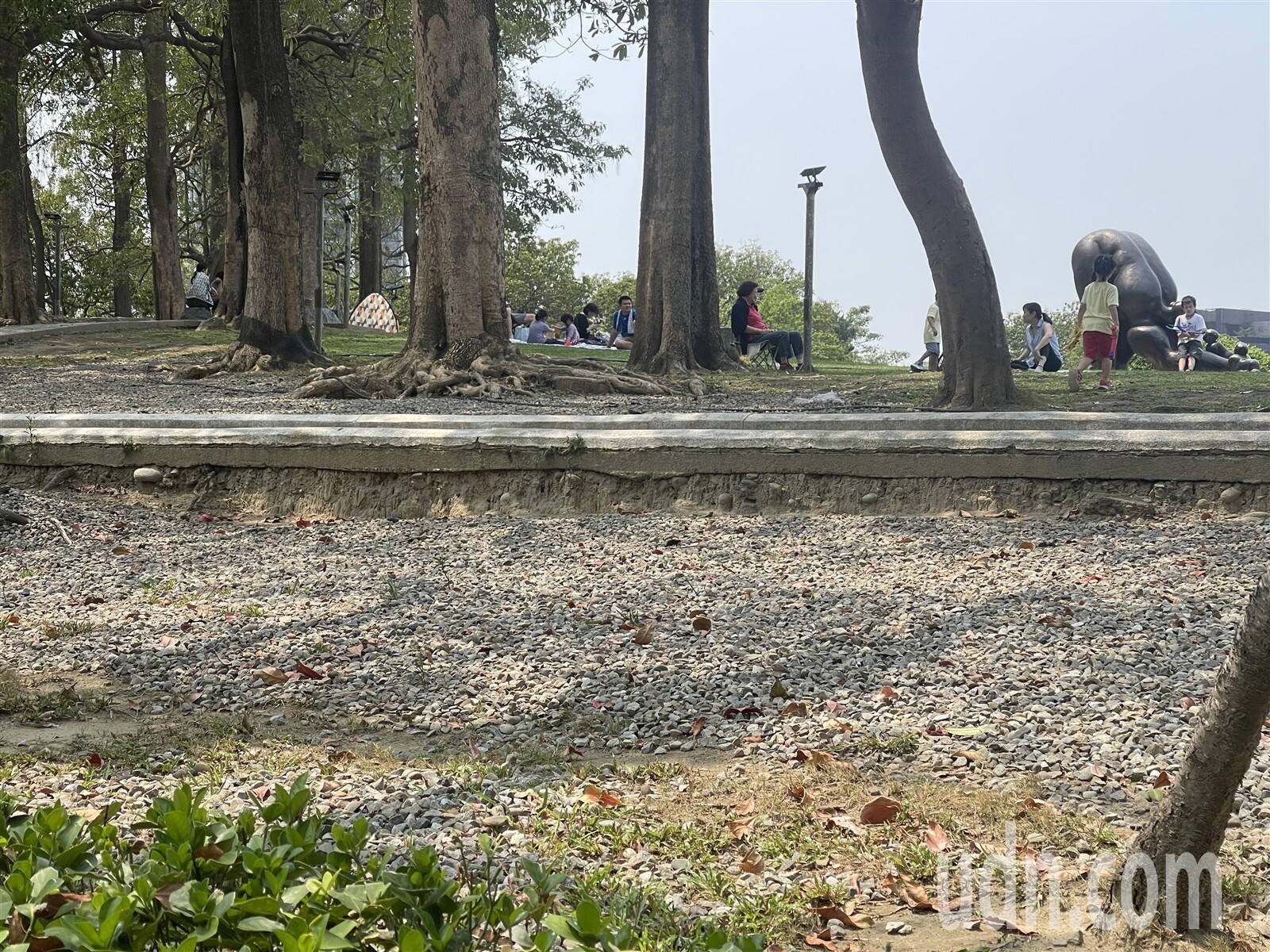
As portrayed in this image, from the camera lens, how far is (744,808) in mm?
3199

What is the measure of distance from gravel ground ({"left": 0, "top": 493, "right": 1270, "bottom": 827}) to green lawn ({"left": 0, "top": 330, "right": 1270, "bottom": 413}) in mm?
4230

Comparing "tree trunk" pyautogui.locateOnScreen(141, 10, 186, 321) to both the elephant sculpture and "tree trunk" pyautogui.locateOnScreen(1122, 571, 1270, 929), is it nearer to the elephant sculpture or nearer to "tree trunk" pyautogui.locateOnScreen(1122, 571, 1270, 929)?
the elephant sculpture

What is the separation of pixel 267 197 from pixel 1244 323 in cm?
4752

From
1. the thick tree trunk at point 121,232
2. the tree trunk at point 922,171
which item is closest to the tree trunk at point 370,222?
the thick tree trunk at point 121,232

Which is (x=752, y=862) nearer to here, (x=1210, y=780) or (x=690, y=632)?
(x=1210, y=780)

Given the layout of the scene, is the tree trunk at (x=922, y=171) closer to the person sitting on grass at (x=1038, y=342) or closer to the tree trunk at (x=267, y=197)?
the tree trunk at (x=267, y=197)

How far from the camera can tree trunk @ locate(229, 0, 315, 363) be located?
14.1 m

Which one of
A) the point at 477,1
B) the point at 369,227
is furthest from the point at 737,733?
the point at 369,227

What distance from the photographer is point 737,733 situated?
3.80 meters

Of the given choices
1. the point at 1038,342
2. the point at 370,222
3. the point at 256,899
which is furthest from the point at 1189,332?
the point at 256,899

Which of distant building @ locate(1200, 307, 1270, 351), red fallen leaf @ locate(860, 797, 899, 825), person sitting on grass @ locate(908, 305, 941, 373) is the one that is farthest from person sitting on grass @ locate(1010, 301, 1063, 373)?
distant building @ locate(1200, 307, 1270, 351)

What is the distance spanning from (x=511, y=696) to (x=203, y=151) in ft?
83.0

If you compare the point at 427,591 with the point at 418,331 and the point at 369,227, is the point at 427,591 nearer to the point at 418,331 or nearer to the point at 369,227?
the point at 418,331

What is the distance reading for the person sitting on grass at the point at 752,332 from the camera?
59.6 ft
